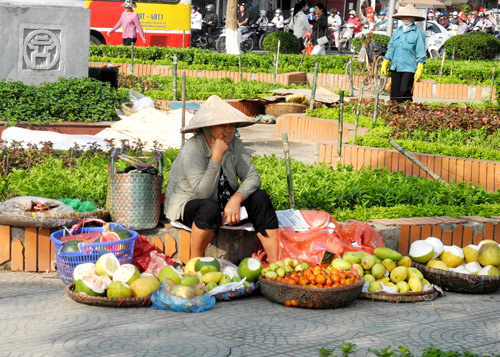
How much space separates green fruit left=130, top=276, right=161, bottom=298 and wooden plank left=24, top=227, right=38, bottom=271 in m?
1.06

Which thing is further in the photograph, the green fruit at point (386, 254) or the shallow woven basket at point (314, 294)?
the green fruit at point (386, 254)

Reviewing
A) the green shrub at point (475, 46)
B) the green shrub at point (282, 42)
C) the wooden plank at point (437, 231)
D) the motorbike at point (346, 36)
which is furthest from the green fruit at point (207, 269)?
the motorbike at point (346, 36)

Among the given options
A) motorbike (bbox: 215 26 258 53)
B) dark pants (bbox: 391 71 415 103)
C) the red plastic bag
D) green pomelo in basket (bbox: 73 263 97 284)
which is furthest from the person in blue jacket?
motorbike (bbox: 215 26 258 53)

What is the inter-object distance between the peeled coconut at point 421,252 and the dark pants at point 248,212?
1.06m

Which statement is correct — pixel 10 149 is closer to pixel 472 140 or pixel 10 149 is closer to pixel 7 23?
pixel 7 23

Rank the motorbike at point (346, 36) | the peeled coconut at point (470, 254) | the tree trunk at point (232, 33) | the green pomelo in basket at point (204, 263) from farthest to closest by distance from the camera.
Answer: the motorbike at point (346, 36)
the tree trunk at point (232, 33)
the peeled coconut at point (470, 254)
the green pomelo in basket at point (204, 263)

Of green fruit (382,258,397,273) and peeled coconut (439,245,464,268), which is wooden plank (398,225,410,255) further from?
green fruit (382,258,397,273)

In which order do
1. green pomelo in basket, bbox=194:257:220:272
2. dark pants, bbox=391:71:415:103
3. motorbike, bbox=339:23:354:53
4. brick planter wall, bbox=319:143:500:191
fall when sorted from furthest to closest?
motorbike, bbox=339:23:354:53
dark pants, bbox=391:71:415:103
brick planter wall, bbox=319:143:500:191
green pomelo in basket, bbox=194:257:220:272

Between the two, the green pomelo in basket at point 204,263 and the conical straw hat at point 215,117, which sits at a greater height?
the conical straw hat at point 215,117

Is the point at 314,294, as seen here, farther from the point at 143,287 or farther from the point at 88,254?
the point at 88,254

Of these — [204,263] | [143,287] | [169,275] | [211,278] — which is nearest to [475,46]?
[204,263]

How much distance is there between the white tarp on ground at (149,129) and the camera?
989cm

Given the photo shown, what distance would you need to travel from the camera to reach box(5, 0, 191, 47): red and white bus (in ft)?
76.2

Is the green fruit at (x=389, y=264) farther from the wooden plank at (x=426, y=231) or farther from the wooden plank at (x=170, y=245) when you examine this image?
the wooden plank at (x=170, y=245)
